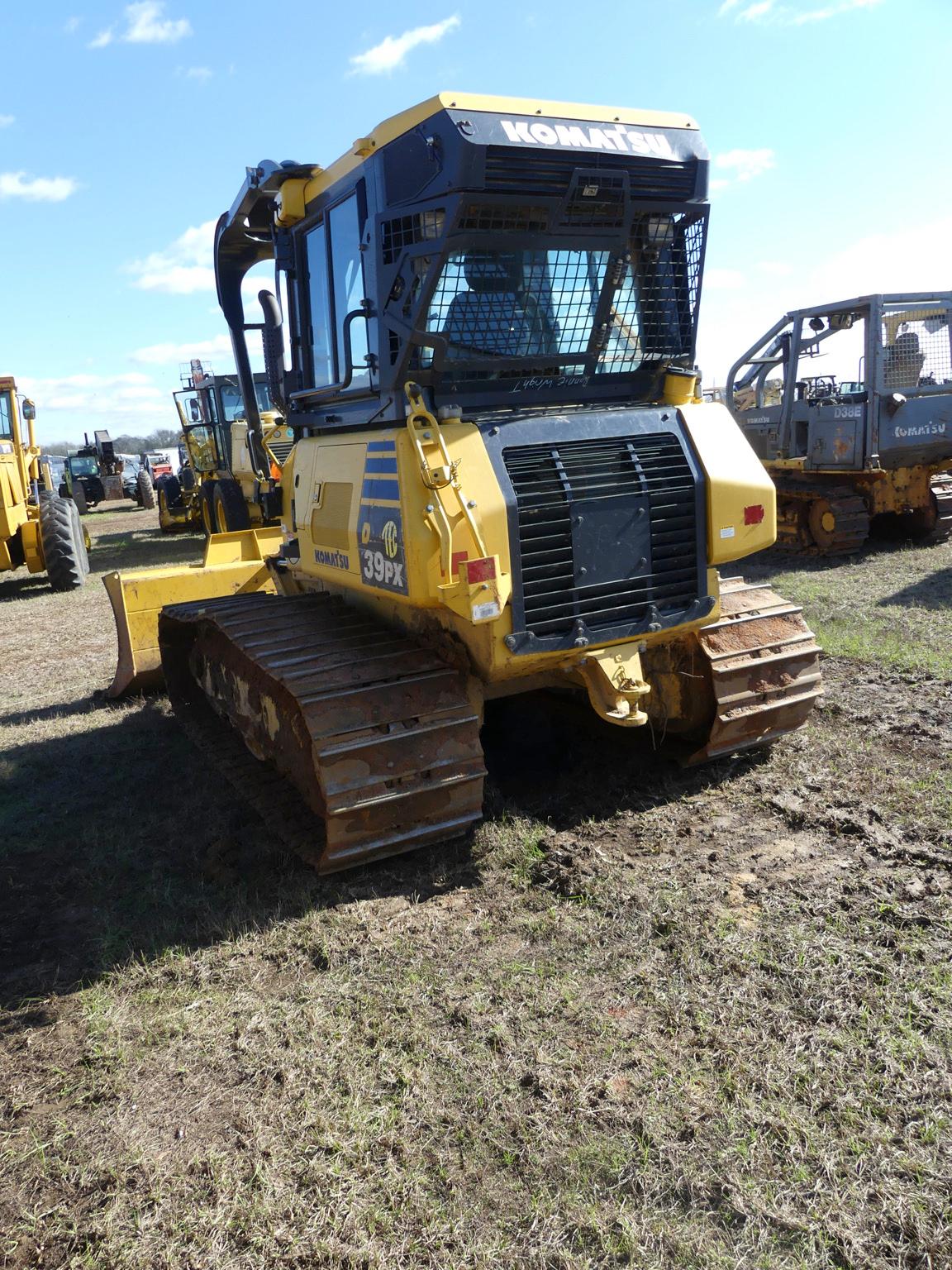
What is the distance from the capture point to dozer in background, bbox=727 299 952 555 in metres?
11.1

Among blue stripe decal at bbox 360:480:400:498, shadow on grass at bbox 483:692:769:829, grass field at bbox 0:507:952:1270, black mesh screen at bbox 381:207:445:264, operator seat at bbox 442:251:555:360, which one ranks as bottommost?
grass field at bbox 0:507:952:1270

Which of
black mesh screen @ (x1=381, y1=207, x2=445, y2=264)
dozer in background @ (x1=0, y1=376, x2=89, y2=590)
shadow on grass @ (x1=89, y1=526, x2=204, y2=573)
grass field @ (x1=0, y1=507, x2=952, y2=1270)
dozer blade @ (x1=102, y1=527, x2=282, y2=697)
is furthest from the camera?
shadow on grass @ (x1=89, y1=526, x2=204, y2=573)

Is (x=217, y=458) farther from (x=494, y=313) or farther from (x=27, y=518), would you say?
(x=494, y=313)

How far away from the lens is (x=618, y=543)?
4.09m

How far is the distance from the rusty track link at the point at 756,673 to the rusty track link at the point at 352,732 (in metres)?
1.26

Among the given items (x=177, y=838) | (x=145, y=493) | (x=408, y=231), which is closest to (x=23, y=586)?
(x=177, y=838)

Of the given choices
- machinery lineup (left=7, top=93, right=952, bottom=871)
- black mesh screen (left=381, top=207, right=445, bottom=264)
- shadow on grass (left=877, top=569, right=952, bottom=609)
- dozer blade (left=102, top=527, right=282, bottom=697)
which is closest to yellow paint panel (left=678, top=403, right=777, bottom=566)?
machinery lineup (left=7, top=93, right=952, bottom=871)

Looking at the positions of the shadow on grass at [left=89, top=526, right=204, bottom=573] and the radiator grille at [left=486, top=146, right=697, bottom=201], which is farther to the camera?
the shadow on grass at [left=89, top=526, right=204, bottom=573]

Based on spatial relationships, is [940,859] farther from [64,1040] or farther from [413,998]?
[64,1040]

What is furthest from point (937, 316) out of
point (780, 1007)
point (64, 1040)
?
point (64, 1040)

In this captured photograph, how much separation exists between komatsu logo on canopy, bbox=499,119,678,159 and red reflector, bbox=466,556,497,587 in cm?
158

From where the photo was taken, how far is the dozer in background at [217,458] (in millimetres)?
13242

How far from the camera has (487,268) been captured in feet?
13.0

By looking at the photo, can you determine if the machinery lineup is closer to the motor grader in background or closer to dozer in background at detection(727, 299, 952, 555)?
the motor grader in background
